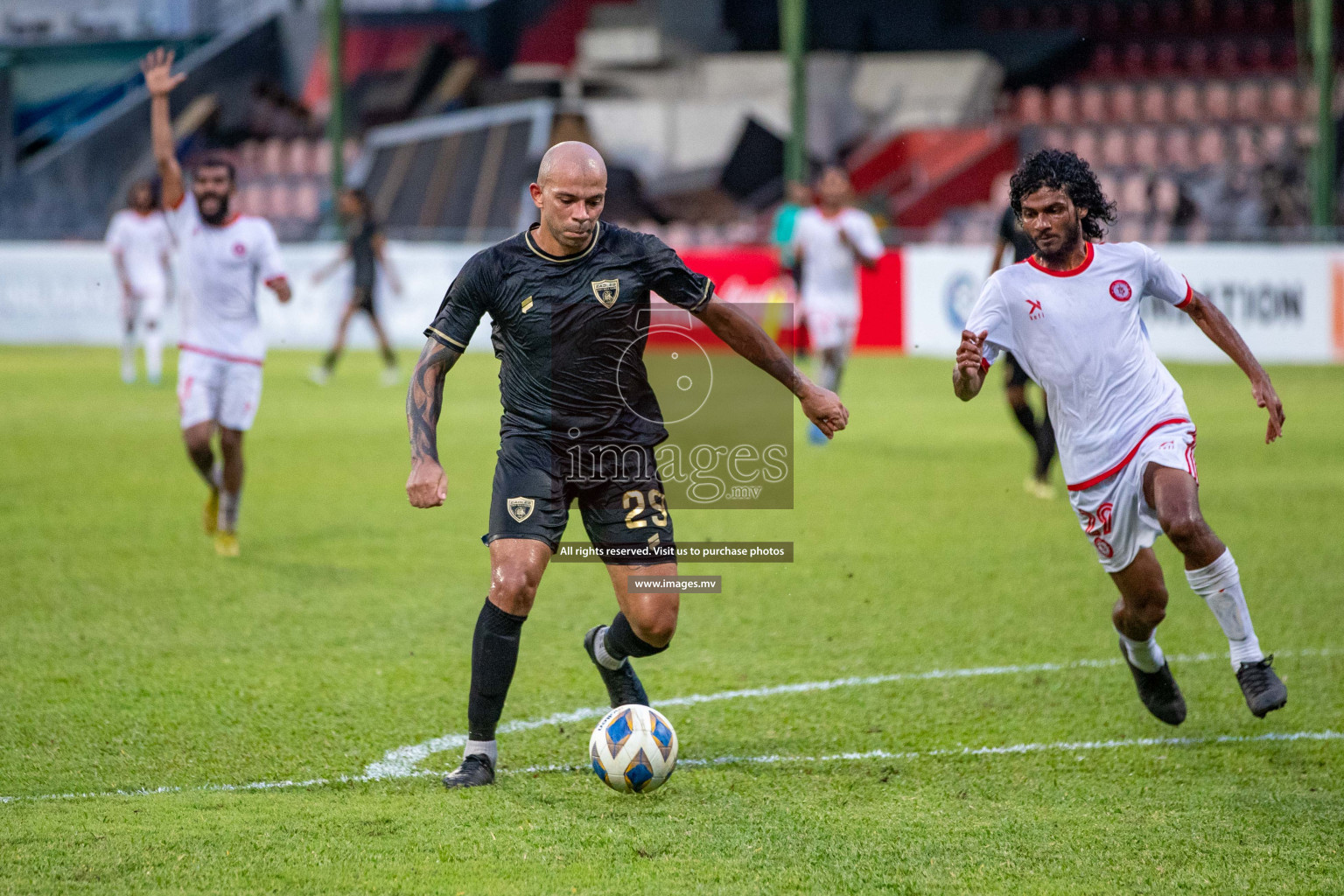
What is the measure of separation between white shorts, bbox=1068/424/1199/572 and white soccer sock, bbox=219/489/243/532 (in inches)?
212

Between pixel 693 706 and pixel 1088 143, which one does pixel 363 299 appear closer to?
pixel 693 706

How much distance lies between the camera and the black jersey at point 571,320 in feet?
16.4

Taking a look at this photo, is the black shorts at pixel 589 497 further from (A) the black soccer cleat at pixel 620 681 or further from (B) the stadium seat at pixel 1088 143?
(B) the stadium seat at pixel 1088 143

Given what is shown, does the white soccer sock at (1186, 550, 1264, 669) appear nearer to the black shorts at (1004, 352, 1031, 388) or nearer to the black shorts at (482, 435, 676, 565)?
the black shorts at (482, 435, 676, 565)

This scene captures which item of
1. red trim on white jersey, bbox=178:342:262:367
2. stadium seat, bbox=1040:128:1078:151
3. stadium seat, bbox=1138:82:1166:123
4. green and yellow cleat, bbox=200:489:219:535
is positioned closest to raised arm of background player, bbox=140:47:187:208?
red trim on white jersey, bbox=178:342:262:367

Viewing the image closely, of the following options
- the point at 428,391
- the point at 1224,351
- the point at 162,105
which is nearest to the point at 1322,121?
the point at 162,105

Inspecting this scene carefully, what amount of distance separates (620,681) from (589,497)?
0.76m

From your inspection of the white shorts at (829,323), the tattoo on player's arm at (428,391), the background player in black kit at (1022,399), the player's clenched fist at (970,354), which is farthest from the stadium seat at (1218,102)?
the tattoo on player's arm at (428,391)

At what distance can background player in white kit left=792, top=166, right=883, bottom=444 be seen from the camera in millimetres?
14078

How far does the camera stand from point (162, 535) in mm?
9867

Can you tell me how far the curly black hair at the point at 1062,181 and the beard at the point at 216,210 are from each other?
4.97 m

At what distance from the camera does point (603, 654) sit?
5.46 m

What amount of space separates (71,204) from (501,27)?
428 inches

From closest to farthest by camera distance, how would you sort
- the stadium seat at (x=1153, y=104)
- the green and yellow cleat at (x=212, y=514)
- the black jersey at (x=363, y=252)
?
the green and yellow cleat at (x=212, y=514)
the black jersey at (x=363, y=252)
the stadium seat at (x=1153, y=104)
